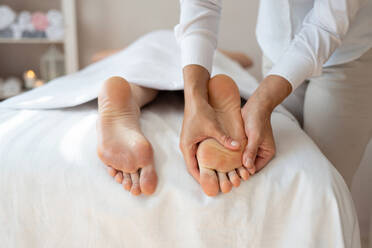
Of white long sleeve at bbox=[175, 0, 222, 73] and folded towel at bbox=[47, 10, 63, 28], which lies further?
folded towel at bbox=[47, 10, 63, 28]

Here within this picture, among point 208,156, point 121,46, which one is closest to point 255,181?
point 208,156

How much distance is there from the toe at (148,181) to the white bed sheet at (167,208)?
0.05 ft

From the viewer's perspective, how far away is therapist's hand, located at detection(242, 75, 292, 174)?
722 millimetres

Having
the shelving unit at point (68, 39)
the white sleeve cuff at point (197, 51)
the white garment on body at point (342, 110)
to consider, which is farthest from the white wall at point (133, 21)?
the white sleeve cuff at point (197, 51)

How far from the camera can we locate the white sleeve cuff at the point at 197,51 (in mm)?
902

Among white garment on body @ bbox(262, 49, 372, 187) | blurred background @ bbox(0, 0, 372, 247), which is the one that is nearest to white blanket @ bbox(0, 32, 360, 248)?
white garment on body @ bbox(262, 49, 372, 187)

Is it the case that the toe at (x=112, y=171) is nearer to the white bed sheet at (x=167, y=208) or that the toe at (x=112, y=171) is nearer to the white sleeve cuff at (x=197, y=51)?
the white bed sheet at (x=167, y=208)

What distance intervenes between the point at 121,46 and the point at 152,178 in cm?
224

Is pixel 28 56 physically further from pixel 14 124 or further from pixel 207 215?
pixel 207 215

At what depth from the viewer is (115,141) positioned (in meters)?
0.74

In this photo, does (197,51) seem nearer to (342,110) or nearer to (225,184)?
(225,184)

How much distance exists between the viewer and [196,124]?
2.50ft

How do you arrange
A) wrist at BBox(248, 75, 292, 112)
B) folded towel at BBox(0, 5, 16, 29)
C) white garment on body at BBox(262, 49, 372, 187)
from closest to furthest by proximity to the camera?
wrist at BBox(248, 75, 292, 112) → white garment on body at BBox(262, 49, 372, 187) → folded towel at BBox(0, 5, 16, 29)

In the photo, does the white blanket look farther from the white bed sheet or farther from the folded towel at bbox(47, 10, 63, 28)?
the folded towel at bbox(47, 10, 63, 28)
